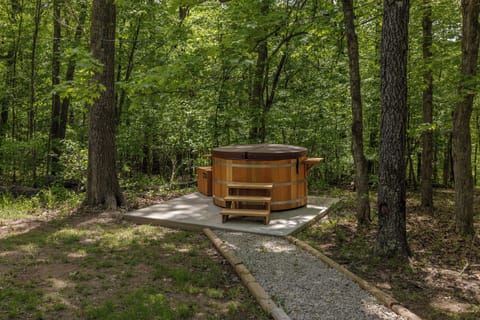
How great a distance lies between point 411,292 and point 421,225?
12.5 ft

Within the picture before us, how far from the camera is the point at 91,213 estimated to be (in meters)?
7.34

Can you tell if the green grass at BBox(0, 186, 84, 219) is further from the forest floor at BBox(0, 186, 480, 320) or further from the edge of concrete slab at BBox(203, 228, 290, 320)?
the edge of concrete slab at BBox(203, 228, 290, 320)

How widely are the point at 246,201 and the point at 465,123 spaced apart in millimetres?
3866

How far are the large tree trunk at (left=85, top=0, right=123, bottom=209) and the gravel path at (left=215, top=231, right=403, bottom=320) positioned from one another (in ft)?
10.8

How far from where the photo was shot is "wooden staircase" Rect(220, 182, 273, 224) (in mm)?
6430

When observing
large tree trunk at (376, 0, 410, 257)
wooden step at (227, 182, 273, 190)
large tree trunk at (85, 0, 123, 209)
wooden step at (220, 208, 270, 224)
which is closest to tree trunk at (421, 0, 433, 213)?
large tree trunk at (376, 0, 410, 257)

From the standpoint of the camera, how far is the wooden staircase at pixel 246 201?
643cm

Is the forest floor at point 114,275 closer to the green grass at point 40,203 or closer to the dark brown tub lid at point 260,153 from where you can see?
the green grass at point 40,203

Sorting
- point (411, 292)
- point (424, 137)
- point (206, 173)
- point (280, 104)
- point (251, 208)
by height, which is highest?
point (280, 104)

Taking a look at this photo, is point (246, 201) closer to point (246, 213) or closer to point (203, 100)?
point (246, 213)

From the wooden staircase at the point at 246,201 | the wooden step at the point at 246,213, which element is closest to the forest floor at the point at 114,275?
the wooden step at the point at 246,213

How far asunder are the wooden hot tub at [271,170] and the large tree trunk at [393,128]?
2596 millimetres

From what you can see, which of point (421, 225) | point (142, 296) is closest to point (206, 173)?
point (421, 225)

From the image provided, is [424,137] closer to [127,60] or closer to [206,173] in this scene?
[206,173]
